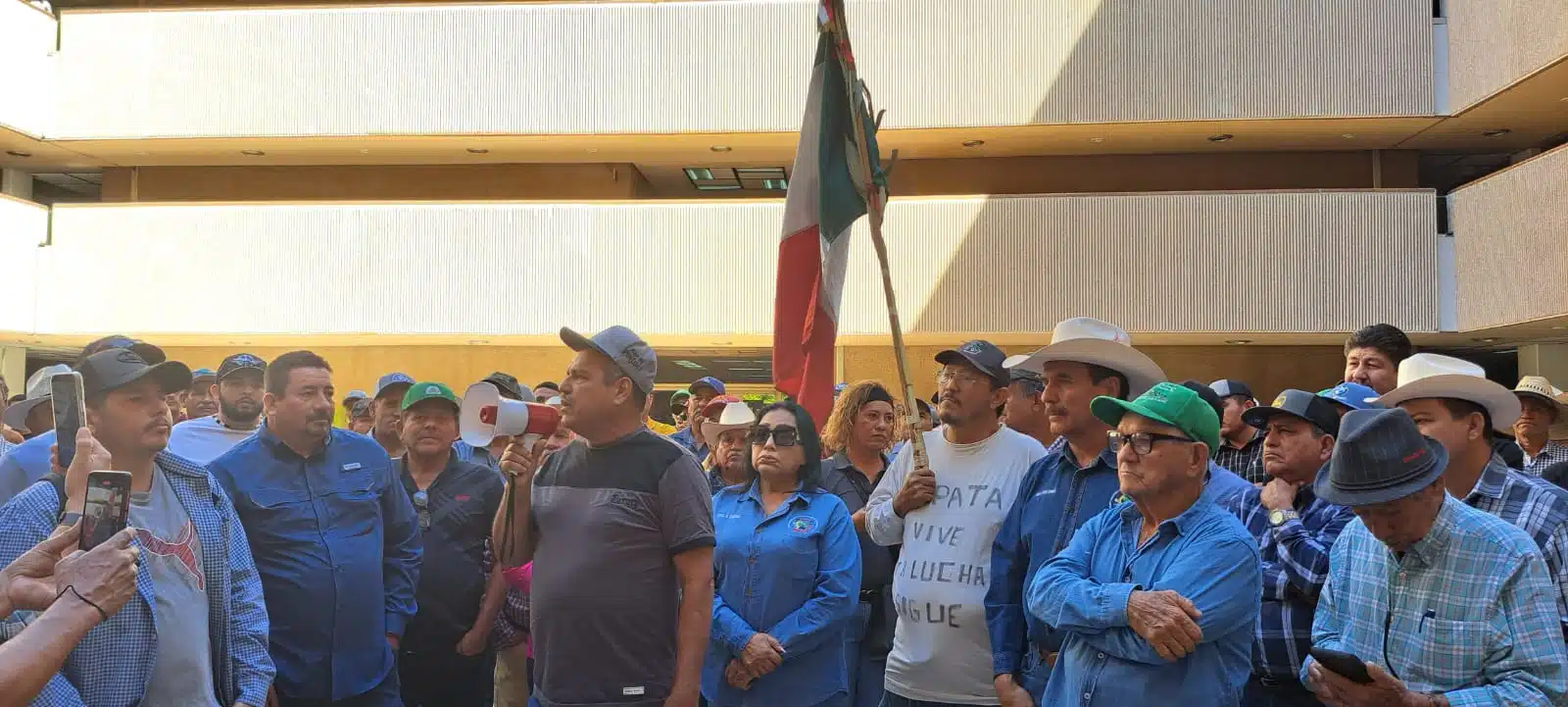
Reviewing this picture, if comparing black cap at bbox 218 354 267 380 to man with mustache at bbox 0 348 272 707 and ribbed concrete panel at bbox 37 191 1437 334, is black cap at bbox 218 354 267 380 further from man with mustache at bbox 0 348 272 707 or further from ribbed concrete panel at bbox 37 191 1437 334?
ribbed concrete panel at bbox 37 191 1437 334

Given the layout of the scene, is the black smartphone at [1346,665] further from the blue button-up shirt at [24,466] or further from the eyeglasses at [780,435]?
the blue button-up shirt at [24,466]

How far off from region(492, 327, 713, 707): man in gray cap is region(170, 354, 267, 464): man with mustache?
2523mm

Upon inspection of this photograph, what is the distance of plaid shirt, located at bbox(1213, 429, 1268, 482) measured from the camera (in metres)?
7.79

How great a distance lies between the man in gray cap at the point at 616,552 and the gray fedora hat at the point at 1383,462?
6.91 ft

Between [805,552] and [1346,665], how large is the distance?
8.59ft

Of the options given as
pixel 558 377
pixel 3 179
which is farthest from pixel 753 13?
pixel 3 179

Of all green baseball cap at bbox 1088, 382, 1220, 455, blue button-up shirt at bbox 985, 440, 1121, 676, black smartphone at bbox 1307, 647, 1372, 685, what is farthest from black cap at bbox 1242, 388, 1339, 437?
black smartphone at bbox 1307, 647, 1372, 685

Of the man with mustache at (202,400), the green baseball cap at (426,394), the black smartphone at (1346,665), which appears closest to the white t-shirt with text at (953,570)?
the black smartphone at (1346,665)

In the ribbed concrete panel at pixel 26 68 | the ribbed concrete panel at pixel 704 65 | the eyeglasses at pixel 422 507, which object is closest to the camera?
the eyeglasses at pixel 422 507

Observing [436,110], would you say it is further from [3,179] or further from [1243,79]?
[1243,79]

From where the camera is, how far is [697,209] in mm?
18625

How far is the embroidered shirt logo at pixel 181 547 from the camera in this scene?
4156 mm

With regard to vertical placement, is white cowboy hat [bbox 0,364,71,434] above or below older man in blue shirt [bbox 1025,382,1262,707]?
above

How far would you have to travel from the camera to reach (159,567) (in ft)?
13.7
